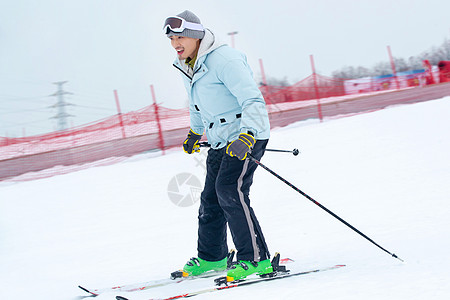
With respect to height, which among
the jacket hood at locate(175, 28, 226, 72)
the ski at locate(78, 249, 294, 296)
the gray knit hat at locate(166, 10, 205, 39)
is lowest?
the ski at locate(78, 249, 294, 296)

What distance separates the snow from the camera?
2.33 metres

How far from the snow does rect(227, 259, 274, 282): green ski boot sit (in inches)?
7.8

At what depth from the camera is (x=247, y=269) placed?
252cm

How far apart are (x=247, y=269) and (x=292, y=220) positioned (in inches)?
66.1

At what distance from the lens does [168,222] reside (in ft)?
15.6

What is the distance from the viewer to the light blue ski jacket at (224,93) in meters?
2.46

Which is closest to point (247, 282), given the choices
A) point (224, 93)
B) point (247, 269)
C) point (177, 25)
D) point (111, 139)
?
point (247, 269)

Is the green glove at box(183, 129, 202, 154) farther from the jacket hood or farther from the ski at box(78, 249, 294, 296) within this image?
the ski at box(78, 249, 294, 296)

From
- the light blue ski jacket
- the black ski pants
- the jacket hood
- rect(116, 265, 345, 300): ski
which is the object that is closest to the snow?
rect(116, 265, 345, 300): ski

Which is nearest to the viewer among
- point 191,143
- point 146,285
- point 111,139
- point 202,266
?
point 146,285

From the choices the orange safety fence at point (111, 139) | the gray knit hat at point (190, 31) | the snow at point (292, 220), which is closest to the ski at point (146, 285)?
the snow at point (292, 220)

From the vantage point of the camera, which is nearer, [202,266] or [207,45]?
[207,45]

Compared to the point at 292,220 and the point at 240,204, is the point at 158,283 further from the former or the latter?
the point at 292,220

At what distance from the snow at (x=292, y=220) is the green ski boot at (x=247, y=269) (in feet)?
0.65
